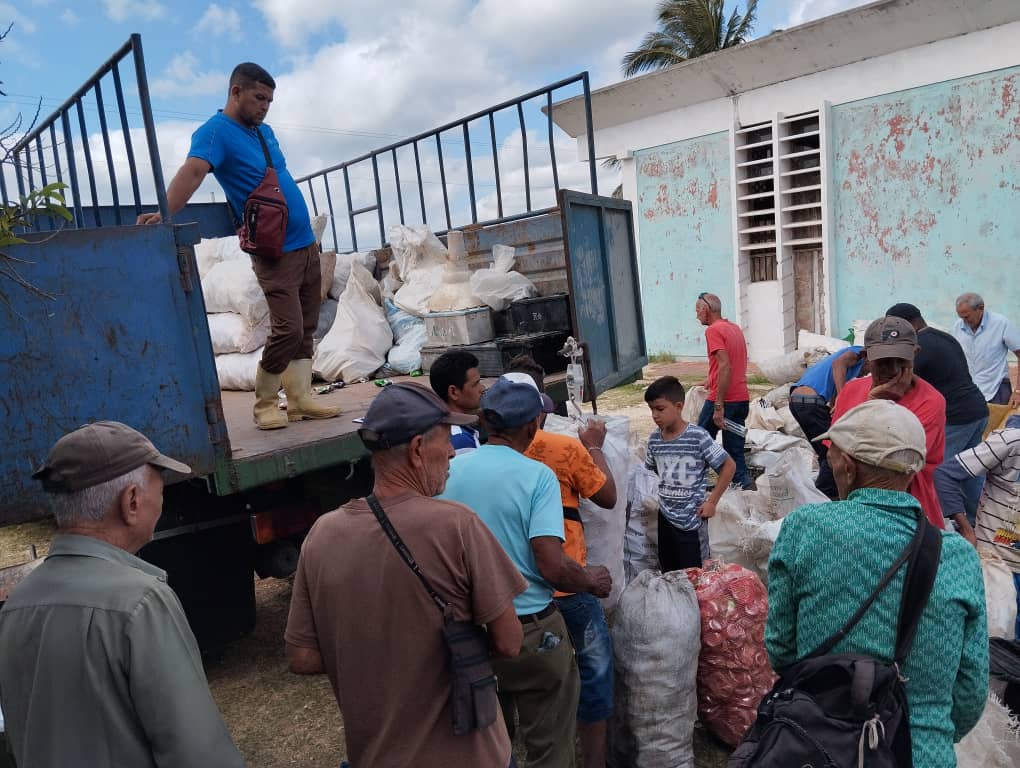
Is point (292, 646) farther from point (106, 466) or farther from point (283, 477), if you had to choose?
point (283, 477)

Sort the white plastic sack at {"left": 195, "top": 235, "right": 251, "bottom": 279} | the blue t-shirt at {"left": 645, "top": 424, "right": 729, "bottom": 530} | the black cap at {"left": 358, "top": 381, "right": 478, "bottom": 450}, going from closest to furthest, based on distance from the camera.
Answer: the black cap at {"left": 358, "top": 381, "right": 478, "bottom": 450}
the blue t-shirt at {"left": 645, "top": 424, "right": 729, "bottom": 530}
the white plastic sack at {"left": 195, "top": 235, "right": 251, "bottom": 279}

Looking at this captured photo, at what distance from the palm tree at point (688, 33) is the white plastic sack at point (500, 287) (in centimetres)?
1314

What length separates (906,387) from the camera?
2777mm

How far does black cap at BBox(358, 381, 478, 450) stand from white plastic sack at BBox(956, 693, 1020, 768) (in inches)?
75.2

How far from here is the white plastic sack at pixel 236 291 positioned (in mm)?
4816

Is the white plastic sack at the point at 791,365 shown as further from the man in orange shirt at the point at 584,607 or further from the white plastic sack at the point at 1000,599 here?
the man in orange shirt at the point at 584,607

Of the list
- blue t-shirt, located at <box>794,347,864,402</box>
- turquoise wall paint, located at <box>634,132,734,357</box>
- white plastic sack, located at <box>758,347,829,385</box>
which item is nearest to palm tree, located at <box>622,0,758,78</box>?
turquoise wall paint, located at <box>634,132,734,357</box>

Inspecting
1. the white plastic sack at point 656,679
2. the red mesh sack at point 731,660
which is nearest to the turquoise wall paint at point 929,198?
the red mesh sack at point 731,660

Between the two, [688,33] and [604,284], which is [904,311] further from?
[688,33]

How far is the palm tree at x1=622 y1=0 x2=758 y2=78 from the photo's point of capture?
1670 centimetres

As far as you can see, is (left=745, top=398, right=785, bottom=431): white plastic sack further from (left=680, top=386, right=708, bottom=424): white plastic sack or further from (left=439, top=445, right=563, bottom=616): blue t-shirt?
(left=439, top=445, right=563, bottom=616): blue t-shirt

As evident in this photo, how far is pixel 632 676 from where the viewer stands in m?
2.59

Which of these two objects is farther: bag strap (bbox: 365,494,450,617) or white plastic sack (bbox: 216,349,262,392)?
white plastic sack (bbox: 216,349,262,392)

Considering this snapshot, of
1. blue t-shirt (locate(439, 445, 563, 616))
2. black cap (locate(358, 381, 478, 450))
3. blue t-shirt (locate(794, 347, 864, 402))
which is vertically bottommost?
blue t-shirt (locate(794, 347, 864, 402))
